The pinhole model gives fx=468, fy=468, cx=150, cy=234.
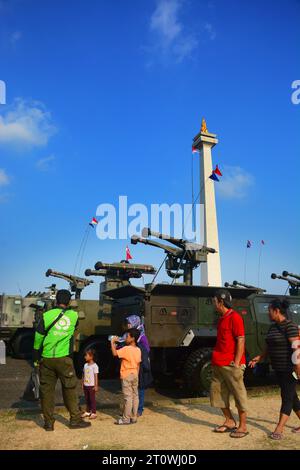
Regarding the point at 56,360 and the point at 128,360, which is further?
the point at 128,360

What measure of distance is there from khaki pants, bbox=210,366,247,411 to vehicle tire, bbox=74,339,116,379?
204 inches

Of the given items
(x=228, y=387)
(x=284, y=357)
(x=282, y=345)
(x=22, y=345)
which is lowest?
(x=22, y=345)

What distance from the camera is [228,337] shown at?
507 centimetres

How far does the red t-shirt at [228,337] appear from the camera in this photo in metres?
5.04

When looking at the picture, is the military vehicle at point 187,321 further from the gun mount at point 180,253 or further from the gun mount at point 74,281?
the gun mount at point 74,281

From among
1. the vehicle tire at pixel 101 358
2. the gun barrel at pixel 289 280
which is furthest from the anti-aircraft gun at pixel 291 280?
the vehicle tire at pixel 101 358

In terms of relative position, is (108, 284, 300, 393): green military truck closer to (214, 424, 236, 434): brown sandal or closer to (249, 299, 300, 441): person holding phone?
(214, 424, 236, 434): brown sandal

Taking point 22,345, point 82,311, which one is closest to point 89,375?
point 82,311

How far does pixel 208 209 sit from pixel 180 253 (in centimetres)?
1698

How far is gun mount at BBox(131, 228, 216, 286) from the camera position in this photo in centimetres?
1161

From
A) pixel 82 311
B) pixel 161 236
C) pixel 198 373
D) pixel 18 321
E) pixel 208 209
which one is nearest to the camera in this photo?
pixel 198 373

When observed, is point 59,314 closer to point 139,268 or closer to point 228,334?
point 228,334

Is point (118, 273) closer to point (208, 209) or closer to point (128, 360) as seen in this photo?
point (128, 360)

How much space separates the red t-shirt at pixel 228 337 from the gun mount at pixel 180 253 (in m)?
6.39
